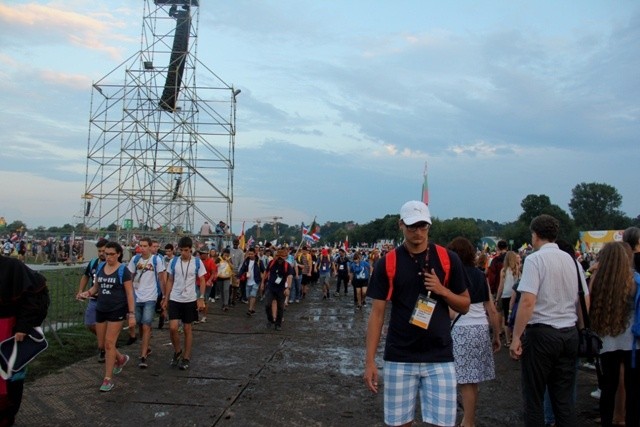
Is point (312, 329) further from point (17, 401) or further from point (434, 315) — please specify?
point (434, 315)

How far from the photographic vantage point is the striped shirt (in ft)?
14.9

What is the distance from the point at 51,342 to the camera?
9.20 meters

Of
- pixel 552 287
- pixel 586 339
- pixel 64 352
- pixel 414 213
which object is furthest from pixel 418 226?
pixel 64 352

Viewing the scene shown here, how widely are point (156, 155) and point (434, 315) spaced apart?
28.3 metres

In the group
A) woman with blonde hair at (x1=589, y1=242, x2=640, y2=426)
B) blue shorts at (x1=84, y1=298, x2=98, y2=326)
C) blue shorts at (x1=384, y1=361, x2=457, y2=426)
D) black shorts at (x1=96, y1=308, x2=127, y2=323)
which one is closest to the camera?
blue shorts at (x1=384, y1=361, x2=457, y2=426)

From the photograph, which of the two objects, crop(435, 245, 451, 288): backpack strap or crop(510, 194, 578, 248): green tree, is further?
crop(510, 194, 578, 248): green tree

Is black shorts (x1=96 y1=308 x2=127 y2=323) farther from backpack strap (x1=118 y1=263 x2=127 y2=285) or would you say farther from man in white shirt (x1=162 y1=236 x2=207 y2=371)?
man in white shirt (x1=162 y1=236 x2=207 y2=371)

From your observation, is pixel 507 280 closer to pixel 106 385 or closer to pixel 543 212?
pixel 106 385

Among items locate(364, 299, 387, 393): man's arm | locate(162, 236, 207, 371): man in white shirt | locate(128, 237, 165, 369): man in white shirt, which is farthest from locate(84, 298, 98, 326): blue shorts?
locate(364, 299, 387, 393): man's arm

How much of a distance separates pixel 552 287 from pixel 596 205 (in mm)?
118130

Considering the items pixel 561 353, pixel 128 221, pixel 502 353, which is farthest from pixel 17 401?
pixel 128 221

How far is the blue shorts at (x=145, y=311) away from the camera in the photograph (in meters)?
8.45

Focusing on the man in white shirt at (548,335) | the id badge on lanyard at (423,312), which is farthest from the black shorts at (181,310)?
the id badge on lanyard at (423,312)

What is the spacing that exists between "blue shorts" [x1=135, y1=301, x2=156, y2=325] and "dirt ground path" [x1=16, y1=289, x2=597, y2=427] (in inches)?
24.0
